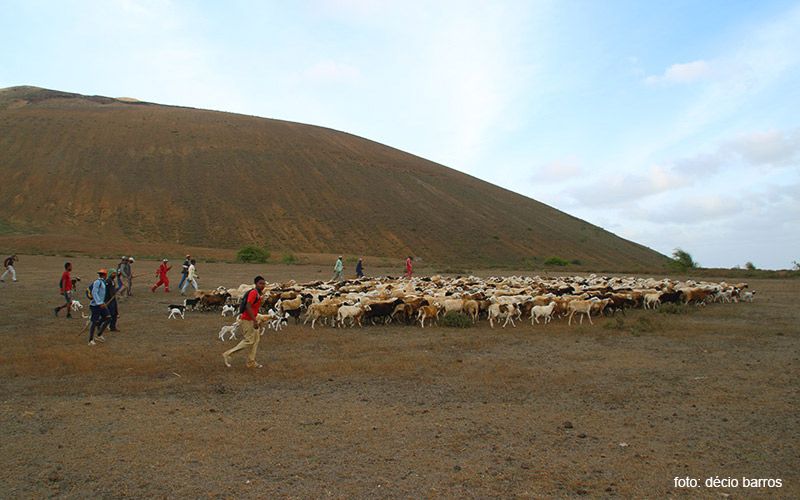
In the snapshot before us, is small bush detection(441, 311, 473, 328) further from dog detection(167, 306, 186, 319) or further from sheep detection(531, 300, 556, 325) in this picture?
dog detection(167, 306, 186, 319)

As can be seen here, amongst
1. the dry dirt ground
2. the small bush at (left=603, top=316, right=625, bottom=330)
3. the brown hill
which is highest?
the brown hill

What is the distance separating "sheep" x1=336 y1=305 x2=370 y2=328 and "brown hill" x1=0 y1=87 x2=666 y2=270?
120 ft

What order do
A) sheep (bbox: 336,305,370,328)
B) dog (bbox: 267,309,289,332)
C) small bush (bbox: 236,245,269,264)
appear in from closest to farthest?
dog (bbox: 267,309,289,332) → sheep (bbox: 336,305,370,328) → small bush (bbox: 236,245,269,264)

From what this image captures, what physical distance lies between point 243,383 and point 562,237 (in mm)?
71962

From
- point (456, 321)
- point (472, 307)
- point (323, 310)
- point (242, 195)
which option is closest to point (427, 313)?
point (456, 321)

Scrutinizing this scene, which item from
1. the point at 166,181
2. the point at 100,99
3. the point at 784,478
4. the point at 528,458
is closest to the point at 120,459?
the point at 528,458

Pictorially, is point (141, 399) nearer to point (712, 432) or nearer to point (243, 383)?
point (243, 383)

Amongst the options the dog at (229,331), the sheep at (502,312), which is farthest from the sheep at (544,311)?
the dog at (229,331)

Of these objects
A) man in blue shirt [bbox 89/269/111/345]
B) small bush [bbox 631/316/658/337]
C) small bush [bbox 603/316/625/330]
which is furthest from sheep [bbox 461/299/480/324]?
man in blue shirt [bbox 89/269/111/345]

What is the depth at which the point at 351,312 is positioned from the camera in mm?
14359

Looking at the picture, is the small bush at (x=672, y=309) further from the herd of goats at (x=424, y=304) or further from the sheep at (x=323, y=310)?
the sheep at (x=323, y=310)

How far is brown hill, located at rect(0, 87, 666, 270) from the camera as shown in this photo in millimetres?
55750

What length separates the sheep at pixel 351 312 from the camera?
1435cm

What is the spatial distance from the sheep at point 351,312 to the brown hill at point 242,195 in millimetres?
36637
